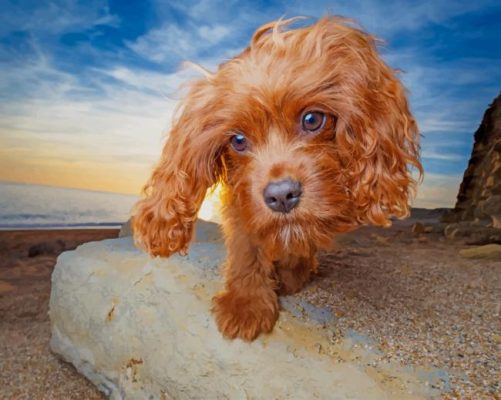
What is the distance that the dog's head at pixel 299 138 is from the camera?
1980 mm

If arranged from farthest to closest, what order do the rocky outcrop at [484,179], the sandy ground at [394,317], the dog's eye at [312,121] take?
the rocky outcrop at [484,179] < the sandy ground at [394,317] < the dog's eye at [312,121]

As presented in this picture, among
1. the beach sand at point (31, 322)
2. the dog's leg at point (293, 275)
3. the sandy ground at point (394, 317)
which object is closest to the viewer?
the sandy ground at point (394, 317)

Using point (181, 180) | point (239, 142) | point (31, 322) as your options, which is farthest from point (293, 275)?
point (31, 322)

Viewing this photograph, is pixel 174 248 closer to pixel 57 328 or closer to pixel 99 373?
pixel 99 373

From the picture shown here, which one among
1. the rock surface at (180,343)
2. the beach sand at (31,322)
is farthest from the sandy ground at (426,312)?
the beach sand at (31,322)

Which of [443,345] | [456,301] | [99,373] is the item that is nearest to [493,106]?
[456,301]

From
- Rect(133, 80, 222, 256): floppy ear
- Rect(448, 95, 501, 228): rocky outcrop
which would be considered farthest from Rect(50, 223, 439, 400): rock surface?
Rect(448, 95, 501, 228): rocky outcrop

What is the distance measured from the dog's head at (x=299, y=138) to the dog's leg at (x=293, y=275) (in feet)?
2.21

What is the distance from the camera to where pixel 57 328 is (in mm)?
4094

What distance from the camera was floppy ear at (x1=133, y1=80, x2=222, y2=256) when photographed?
87.2 inches

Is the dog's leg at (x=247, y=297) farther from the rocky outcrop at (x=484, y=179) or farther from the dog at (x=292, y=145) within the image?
the rocky outcrop at (x=484, y=179)

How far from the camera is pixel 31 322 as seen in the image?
203 inches

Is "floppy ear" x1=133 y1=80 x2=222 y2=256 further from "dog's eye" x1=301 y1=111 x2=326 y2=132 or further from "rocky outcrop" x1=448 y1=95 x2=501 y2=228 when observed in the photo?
"rocky outcrop" x1=448 y1=95 x2=501 y2=228

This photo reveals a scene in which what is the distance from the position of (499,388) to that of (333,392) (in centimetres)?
70
